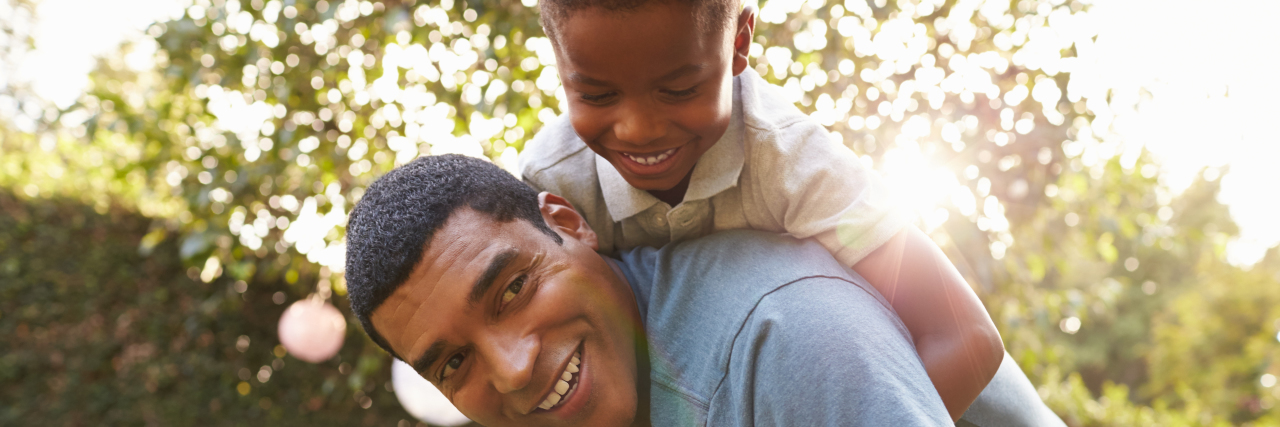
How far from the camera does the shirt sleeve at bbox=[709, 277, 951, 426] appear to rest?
3.37ft

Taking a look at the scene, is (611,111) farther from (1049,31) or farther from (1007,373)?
(1049,31)

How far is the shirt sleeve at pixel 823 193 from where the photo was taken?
4.42 ft

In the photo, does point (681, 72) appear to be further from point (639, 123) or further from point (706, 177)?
point (706, 177)

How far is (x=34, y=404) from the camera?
557cm

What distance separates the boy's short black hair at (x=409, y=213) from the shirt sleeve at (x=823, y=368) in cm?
50

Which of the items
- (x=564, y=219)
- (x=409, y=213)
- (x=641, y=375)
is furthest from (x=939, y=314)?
(x=409, y=213)

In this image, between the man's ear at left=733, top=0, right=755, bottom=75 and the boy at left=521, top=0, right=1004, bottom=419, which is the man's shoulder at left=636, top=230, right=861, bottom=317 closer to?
the boy at left=521, top=0, right=1004, bottom=419

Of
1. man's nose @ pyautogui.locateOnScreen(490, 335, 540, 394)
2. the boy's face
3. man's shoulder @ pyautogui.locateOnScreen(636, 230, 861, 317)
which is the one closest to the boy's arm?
man's shoulder @ pyautogui.locateOnScreen(636, 230, 861, 317)

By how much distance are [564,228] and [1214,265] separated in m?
16.8

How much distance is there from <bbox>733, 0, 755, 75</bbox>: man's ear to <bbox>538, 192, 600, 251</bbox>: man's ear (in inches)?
19.3

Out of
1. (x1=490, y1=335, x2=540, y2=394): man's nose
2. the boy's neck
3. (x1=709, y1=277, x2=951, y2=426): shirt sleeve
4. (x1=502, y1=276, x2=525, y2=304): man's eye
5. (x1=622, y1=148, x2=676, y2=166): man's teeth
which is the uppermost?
(x1=622, y1=148, x2=676, y2=166): man's teeth

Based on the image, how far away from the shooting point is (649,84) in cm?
131

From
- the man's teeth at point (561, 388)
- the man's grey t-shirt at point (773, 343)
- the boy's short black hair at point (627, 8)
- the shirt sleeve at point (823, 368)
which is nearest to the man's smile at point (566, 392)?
the man's teeth at point (561, 388)

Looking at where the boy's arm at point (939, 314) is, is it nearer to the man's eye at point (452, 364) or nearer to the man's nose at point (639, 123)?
the man's nose at point (639, 123)
